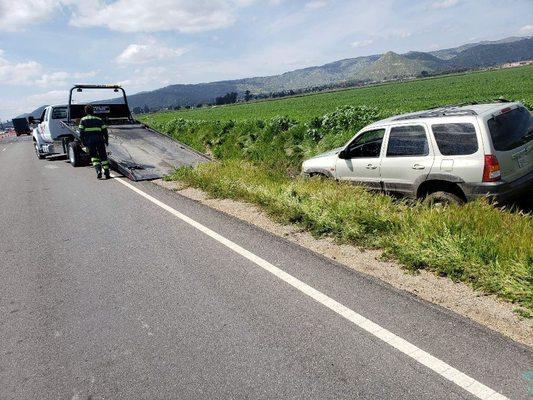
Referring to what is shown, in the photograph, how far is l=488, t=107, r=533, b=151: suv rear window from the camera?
19.2ft

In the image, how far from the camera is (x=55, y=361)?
3447 millimetres

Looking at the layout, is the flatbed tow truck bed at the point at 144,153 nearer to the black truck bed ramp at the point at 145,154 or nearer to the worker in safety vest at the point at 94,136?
the black truck bed ramp at the point at 145,154

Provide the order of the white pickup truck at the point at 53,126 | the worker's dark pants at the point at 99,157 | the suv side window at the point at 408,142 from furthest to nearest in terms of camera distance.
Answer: the white pickup truck at the point at 53,126 < the worker's dark pants at the point at 99,157 < the suv side window at the point at 408,142

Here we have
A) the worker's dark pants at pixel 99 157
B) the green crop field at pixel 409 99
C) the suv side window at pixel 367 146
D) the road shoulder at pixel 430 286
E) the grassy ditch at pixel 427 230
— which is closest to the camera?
the road shoulder at pixel 430 286

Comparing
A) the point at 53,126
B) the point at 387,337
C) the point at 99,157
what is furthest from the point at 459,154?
the point at 53,126

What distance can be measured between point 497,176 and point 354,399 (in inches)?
172

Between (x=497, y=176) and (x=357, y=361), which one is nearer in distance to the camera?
(x=357, y=361)

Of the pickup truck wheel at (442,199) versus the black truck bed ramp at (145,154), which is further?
the black truck bed ramp at (145,154)

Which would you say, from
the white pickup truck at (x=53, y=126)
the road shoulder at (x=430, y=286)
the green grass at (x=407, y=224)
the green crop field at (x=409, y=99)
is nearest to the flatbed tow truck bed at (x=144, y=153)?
the green grass at (x=407, y=224)

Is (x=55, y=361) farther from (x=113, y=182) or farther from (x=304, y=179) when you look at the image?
(x=113, y=182)

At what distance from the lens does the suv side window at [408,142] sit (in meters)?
6.60

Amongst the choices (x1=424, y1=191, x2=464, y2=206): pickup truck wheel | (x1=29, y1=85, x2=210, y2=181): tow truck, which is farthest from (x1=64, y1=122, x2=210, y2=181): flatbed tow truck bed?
(x1=424, y1=191, x2=464, y2=206): pickup truck wheel

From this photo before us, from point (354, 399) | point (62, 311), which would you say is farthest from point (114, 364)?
point (354, 399)

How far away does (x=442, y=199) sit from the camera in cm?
640
